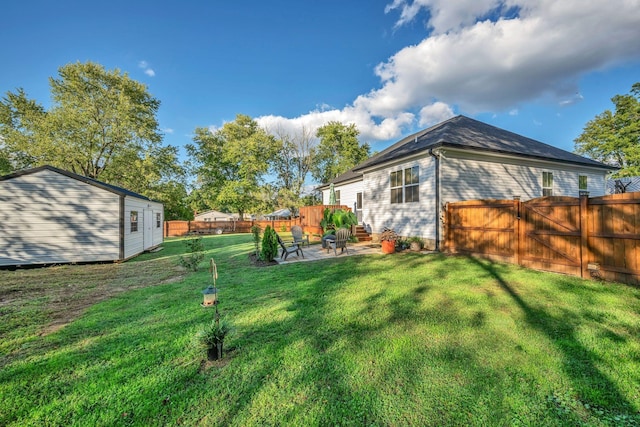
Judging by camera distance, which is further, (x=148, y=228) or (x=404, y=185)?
(x=148, y=228)

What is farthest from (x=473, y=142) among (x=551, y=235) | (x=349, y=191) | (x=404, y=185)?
(x=349, y=191)

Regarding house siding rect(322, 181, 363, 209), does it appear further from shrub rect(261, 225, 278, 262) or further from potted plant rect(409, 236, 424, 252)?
shrub rect(261, 225, 278, 262)

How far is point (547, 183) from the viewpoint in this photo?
35.7ft

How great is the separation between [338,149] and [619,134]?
26.3m

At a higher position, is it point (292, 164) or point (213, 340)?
point (292, 164)

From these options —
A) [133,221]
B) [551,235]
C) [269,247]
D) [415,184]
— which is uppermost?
[415,184]

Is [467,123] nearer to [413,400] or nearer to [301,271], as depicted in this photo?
[301,271]

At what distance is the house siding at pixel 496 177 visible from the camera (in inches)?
351

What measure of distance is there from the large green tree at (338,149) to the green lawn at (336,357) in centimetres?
2685

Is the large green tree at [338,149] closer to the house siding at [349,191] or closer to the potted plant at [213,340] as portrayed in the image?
the house siding at [349,191]

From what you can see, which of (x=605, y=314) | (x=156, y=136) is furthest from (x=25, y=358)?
(x=156, y=136)

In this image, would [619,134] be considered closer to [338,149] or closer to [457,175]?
[457,175]

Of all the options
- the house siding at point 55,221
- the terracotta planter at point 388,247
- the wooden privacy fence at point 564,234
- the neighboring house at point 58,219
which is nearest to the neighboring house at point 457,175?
the terracotta planter at point 388,247

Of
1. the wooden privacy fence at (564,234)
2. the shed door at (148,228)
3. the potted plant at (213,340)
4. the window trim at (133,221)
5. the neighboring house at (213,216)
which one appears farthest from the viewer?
the neighboring house at (213,216)
